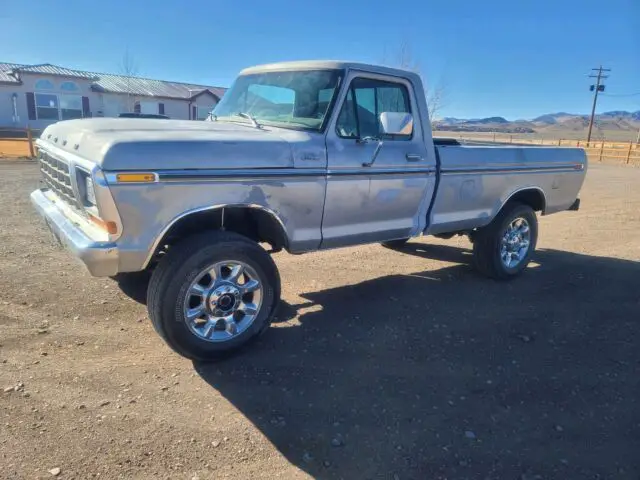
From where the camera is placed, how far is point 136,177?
303 centimetres

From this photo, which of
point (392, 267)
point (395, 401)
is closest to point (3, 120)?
point (392, 267)

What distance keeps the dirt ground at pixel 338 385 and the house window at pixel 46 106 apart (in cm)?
2817

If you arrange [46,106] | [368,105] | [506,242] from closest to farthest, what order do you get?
[368,105]
[506,242]
[46,106]

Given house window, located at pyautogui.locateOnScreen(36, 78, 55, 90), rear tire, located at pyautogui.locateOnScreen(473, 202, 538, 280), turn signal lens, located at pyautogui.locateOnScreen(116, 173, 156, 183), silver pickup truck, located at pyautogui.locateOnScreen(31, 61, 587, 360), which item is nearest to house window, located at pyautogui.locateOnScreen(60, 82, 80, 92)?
house window, located at pyautogui.locateOnScreen(36, 78, 55, 90)

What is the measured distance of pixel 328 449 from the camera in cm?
280

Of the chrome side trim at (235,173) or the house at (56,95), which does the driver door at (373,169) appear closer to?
the chrome side trim at (235,173)

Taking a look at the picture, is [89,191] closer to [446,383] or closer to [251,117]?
[251,117]

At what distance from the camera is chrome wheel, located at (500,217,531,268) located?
5.87 meters

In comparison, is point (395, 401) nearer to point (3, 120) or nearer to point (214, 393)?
point (214, 393)

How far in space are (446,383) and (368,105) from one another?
2.40 meters

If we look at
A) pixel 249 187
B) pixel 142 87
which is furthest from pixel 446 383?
pixel 142 87

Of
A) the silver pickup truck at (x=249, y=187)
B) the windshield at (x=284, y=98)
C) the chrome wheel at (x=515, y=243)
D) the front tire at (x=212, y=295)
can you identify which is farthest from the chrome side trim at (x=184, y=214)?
the chrome wheel at (x=515, y=243)

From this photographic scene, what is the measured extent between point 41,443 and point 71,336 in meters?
1.32

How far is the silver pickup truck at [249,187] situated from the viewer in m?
3.14
